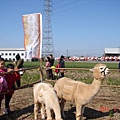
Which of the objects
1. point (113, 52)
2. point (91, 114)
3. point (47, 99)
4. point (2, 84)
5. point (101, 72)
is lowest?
point (91, 114)

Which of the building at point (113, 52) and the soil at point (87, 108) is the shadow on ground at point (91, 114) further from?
the building at point (113, 52)

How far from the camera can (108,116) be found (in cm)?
666

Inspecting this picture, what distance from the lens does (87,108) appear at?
751cm

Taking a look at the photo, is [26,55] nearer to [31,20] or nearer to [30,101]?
[31,20]

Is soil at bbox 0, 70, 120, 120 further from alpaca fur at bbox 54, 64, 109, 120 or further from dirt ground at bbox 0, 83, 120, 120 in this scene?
alpaca fur at bbox 54, 64, 109, 120

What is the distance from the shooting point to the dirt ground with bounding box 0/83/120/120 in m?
6.57

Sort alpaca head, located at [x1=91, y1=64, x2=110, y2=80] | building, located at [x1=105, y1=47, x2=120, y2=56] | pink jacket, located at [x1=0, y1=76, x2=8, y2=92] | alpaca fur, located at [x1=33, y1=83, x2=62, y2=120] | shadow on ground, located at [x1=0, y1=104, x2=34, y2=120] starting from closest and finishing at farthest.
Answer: alpaca fur, located at [x1=33, y1=83, x2=62, y2=120] < alpaca head, located at [x1=91, y1=64, x2=110, y2=80] < pink jacket, located at [x1=0, y1=76, x2=8, y2=92] < shadow on ground, located at [x1=0, y1=104, x2=34, y2=120] < building, located at [x1=105, y1=47, x2=120, y2=56]

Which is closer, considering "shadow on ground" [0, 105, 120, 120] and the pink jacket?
the pink jacket

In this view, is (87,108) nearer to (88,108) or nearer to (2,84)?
(88,108)

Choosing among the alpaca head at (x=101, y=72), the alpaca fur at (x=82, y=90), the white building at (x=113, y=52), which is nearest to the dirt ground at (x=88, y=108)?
the alpaca fur at (x=82, y=90)

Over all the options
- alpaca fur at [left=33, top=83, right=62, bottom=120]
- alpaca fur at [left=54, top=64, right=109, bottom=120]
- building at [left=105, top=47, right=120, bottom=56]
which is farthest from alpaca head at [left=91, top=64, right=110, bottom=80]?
building at [left=105, top=47, right=120, bottom=56]

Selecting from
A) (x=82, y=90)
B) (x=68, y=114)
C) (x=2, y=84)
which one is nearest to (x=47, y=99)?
(x=82, y=90)

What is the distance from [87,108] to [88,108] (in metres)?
0.03

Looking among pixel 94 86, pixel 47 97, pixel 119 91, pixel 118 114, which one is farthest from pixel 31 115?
pixel 119 91
